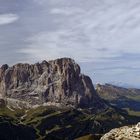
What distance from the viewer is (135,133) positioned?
17188 millimetres

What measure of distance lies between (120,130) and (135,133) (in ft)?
4.43

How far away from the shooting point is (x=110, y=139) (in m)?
18.0

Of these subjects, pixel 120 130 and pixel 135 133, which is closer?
pixel 135 133

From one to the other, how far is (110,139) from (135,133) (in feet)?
4.45

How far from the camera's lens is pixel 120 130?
60.5ft

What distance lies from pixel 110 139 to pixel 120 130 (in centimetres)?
80
